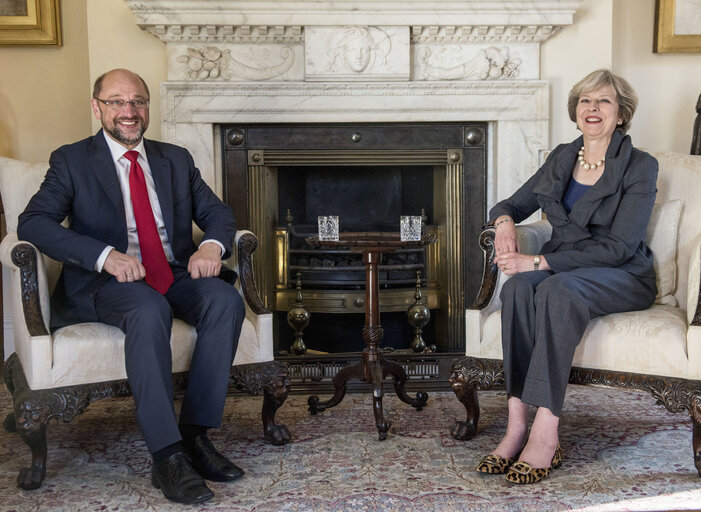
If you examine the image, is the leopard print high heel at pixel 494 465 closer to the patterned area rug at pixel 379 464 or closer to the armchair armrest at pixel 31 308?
the patterned area rug at pixel 379 464

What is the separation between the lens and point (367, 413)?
2869mm

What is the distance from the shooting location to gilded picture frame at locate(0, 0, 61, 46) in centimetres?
346

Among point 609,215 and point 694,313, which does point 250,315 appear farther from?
point 694,313

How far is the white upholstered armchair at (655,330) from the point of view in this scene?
214cm

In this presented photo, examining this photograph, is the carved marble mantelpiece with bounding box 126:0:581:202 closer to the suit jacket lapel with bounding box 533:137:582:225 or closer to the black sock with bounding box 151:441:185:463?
the suit jacket lapel with bounding box 533:137:582:225

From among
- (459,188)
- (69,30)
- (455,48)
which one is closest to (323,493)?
(459,188)

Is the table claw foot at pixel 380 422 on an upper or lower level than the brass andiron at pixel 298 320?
lower

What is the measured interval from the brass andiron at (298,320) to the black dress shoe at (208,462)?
4.44 ft

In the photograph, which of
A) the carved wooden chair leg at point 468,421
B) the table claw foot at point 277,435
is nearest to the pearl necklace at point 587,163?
the carved wooden chair leg at point 468,421

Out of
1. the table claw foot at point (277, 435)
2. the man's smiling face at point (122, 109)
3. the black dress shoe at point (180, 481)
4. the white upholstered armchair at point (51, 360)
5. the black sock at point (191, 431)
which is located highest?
the man's smiling face at point (122, 109)

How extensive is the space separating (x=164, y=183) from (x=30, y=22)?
1.54 m

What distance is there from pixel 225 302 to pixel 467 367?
81 centimetres

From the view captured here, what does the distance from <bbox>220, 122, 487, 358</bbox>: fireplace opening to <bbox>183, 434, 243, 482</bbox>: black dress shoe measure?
Result: 1.39 m

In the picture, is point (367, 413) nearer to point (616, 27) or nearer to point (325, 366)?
point (325, 366)
